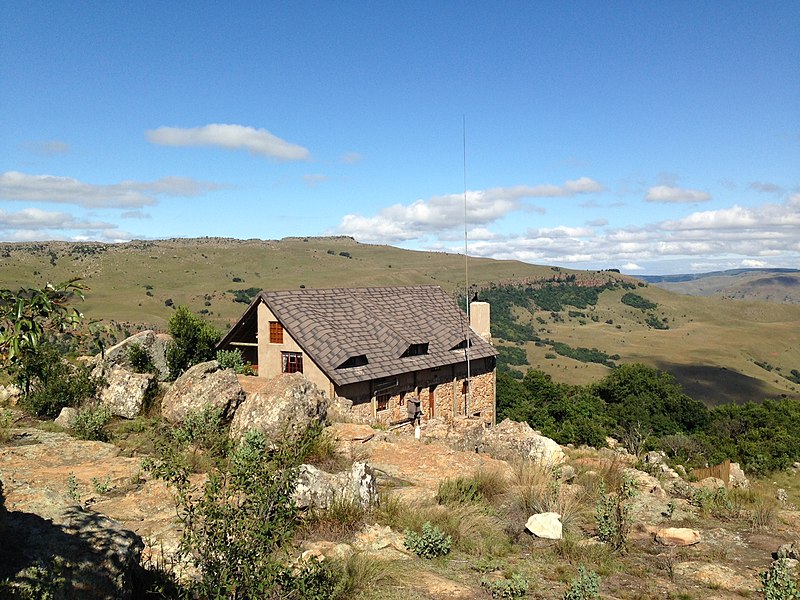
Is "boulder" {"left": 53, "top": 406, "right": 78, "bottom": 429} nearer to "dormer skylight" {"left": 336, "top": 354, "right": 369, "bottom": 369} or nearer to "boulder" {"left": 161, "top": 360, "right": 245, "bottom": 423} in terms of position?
"boulder" {"left": 161, "top": 360, "right": 245, "bottom": 423}

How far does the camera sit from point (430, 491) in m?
10.1

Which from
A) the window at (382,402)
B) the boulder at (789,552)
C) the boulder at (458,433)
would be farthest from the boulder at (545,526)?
the window at (382,402)

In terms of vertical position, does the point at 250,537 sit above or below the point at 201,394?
above

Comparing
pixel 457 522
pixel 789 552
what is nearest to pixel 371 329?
pixel 457 522

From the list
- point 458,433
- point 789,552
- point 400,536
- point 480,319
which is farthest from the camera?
point 480,319

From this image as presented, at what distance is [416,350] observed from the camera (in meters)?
26.5

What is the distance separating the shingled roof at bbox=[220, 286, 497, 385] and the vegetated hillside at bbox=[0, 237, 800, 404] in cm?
4971

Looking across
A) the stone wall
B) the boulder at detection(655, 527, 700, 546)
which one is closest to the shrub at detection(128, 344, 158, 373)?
the stone wall

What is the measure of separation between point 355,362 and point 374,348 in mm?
1628

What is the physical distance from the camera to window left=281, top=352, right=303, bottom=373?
23891 millimetres

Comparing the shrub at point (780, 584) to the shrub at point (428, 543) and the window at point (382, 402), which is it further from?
the window at point (382, 402)

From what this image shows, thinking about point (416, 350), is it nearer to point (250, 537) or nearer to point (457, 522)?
point (457, 522)

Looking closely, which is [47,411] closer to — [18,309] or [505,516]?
[505,516]

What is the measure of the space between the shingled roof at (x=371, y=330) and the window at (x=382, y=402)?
1135mm
